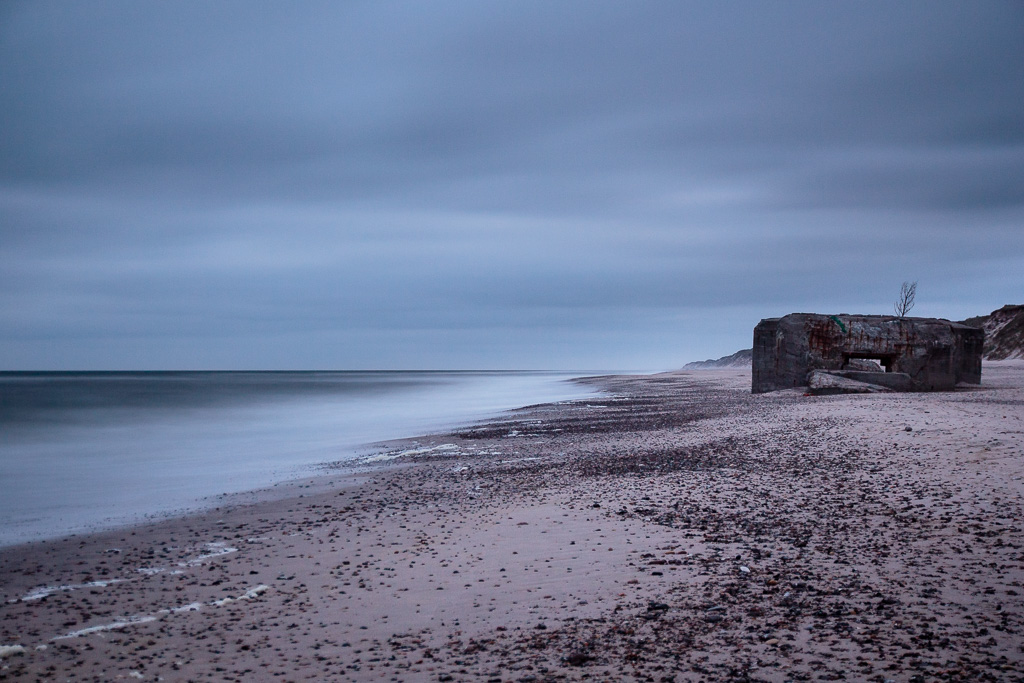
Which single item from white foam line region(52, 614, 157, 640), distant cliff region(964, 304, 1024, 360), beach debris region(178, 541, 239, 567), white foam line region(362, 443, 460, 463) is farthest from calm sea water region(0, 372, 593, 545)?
distant cliff region(964, 304, 1024, 360)

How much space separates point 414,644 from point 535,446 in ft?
33.8

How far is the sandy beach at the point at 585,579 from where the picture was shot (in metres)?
4.34

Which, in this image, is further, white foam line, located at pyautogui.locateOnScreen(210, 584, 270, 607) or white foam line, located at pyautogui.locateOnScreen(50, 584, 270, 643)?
white foam line, located at pyautogui.locateOnScreen(210, 584, 270, 607)

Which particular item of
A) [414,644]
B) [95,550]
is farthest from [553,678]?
[95,550]

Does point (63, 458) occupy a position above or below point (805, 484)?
below

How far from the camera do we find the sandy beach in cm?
434

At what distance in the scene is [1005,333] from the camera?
1859 inches

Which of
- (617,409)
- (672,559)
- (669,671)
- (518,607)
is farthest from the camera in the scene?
(617,409)

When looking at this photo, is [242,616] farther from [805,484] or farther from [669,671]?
[805,484]

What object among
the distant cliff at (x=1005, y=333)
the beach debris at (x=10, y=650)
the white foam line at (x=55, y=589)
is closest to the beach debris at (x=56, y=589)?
the white foam line at (x=55, y=589)

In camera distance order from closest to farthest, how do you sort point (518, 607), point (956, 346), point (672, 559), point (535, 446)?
1. point (518, 607)
2. point (672, 559)
3. point (535, 446)
4. point (956, 346)

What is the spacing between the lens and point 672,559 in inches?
237

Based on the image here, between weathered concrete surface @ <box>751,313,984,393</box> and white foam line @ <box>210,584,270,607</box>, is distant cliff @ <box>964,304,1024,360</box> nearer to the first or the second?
weathered concrete surface @ <box>751,313,984,393</box>

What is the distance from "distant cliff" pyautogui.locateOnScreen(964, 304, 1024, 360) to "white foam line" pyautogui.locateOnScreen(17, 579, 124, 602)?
5073 centimetres
